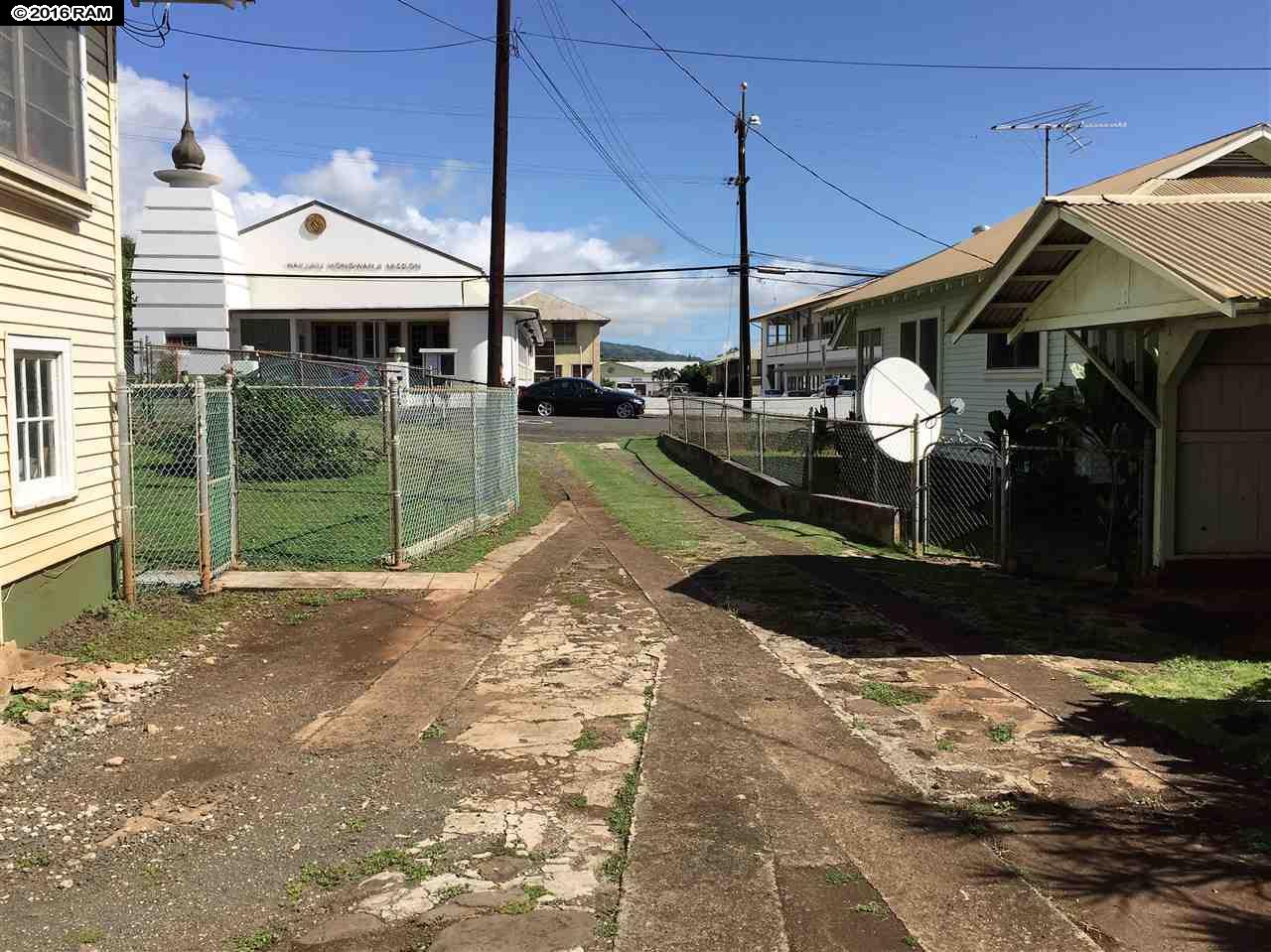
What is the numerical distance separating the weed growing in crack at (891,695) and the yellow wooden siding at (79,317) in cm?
547

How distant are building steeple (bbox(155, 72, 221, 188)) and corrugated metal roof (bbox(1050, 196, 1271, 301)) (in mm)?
28848

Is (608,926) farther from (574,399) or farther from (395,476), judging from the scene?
(574,399)

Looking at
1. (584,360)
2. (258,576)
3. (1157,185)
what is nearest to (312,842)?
(258,576)

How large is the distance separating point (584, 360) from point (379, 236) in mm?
34933

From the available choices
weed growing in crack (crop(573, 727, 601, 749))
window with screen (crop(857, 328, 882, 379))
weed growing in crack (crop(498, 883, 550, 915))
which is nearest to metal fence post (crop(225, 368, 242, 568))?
weed growing in crack (crop(573, 727, 601, 749))

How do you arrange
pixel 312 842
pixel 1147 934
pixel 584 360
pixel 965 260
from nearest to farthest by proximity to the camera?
pixel 1147 934 → pixel 312 842 → pixel 965 260 → pixel 584 360

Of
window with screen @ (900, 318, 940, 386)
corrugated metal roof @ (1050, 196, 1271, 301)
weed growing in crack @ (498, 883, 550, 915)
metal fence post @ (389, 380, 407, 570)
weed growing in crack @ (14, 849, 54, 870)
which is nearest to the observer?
weed growing in crack @ (498, 883, 550, 915)

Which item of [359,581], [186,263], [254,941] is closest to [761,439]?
[359,581]

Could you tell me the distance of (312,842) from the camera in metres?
4.18

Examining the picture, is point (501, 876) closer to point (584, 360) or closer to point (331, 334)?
point (331, 334)

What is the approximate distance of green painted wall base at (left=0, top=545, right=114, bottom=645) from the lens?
688 centimetres

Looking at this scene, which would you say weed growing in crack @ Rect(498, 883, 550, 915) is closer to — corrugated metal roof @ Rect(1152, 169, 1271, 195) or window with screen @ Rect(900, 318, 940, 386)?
corrugated metal roof @ Rect(1152, 169, 1271, 195)

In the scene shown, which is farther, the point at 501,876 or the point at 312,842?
the point at 312,842

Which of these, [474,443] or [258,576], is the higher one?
[474,443]
